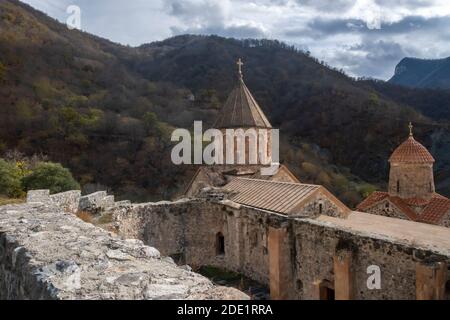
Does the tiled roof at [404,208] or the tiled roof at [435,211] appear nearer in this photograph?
the tiled roof at [435,211]

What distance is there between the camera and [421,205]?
14.7 m

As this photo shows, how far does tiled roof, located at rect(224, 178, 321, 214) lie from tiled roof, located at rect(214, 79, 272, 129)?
2.56 m

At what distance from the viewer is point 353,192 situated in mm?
33406

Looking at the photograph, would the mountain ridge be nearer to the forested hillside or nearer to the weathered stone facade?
the forested hillside

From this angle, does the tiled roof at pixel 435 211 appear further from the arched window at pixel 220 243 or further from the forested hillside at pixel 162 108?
the forested hillside at pixel 162 108

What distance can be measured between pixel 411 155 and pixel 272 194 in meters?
8.05

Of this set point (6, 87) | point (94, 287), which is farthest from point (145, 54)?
point (94, 287)

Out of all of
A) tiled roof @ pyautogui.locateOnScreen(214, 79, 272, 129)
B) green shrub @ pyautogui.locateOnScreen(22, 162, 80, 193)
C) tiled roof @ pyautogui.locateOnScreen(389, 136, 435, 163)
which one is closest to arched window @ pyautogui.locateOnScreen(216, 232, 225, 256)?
tiled roof @ pyautogui.locateOnScreen(214, 79, 272, 129)

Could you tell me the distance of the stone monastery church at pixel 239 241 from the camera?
2.85m

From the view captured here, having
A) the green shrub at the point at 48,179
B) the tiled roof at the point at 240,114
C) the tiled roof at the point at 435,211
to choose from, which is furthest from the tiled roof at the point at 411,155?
the green shrub at the point at 48,179

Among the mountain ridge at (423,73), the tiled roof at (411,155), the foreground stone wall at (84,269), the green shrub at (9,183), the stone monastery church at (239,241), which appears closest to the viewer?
the foreground stone wall at (84,269)

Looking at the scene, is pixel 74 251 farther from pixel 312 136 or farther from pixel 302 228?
pixel 312 136

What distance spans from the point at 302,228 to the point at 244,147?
5932 millimetres

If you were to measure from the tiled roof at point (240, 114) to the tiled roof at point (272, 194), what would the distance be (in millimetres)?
2559
